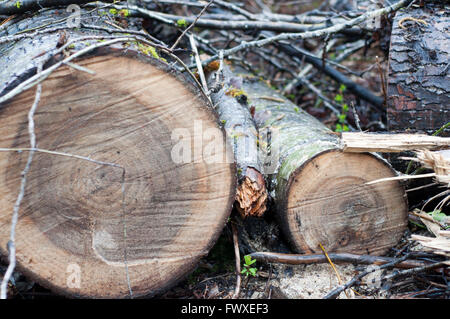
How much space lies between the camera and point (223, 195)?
2018mm

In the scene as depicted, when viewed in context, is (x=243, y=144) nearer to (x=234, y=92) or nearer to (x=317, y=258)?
(x=234, y=92)

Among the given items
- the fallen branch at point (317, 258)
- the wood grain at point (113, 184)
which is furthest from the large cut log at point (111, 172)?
the fallen branch at point (317, 258)

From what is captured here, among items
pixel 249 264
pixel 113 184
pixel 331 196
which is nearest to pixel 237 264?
pixel 249 264

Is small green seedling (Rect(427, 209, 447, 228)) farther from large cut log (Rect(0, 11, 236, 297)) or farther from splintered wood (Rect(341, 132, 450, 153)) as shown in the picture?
large cut log (Rect(0, 11, 236, 297))

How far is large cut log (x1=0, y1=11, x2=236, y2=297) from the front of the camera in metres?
1.72

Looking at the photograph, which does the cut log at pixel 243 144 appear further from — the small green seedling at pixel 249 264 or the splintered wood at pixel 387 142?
the splintered wood at pixel 387 142

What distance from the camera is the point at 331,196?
219 centimetres

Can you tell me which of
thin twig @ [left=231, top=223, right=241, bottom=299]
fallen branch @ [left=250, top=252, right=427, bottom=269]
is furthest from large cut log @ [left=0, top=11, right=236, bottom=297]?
fallen branch @ [left=250, top=252, right=427, bottom=269]

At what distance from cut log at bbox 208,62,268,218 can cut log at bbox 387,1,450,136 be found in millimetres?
909

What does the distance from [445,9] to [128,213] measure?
2.41m

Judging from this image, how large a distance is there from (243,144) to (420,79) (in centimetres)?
118

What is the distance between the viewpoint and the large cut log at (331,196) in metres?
Answer: 2.14

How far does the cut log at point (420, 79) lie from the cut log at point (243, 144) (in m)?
0.91
